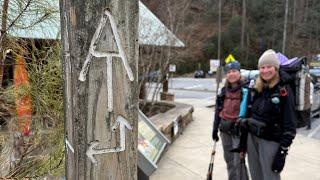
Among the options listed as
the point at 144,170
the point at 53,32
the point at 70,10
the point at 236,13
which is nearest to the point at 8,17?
the point at 53,32

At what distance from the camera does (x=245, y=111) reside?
4.21 meters

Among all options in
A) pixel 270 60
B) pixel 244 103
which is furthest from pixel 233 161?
pixel 270 60

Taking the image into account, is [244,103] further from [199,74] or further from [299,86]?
[199,74]

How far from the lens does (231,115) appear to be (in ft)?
15.2

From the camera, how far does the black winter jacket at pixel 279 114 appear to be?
365cm

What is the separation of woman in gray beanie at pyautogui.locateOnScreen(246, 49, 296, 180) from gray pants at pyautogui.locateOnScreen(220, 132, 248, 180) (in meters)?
0.57

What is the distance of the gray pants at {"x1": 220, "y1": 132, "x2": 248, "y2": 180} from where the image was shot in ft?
15.0

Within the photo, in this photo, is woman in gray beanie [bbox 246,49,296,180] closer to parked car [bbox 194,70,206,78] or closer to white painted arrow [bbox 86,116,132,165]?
white painted arrow [bbox 86,116,132,165]

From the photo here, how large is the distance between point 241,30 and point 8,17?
188ft

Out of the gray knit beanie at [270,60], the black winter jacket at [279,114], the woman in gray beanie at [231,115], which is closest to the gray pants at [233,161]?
the woman in gray beanie at [231,115]

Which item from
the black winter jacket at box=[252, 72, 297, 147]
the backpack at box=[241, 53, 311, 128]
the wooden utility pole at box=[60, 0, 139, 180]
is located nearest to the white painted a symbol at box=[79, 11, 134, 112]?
the wooden utility pole at box=[60, 0, 139, 180]

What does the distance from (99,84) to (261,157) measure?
287 cm

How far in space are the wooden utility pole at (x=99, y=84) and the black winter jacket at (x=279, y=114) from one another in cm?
251

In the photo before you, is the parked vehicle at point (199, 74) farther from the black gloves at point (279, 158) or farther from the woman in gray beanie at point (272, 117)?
the black gloves at point (279, 158)
